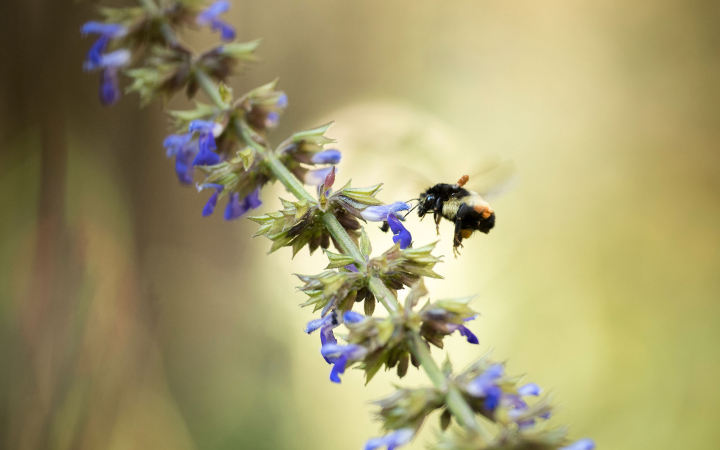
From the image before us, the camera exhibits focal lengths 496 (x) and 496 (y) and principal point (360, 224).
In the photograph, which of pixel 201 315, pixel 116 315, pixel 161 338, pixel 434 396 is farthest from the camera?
pixel 201 315

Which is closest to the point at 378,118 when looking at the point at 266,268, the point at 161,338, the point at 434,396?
the point at 266,268

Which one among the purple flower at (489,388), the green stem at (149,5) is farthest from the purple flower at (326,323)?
the green stem at (149,5)

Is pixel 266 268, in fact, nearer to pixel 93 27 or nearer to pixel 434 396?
pixel 93 27

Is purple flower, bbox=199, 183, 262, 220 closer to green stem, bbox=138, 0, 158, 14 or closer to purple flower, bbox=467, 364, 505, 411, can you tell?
green stem, bbox=138, 0, 158, 14

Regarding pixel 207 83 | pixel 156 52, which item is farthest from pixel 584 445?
pixel 156 52

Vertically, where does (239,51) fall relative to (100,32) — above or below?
below

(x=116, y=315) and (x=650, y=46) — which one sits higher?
(x=650, y=46)

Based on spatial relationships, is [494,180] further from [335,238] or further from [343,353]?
[343,353]
